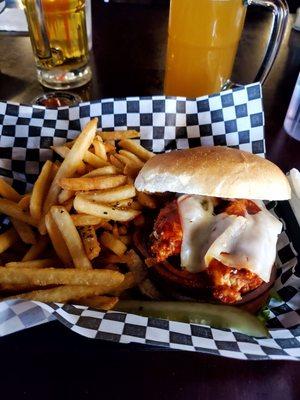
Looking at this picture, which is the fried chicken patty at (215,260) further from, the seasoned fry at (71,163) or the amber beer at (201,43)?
the amber beer at (201,43)

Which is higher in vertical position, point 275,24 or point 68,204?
point 275,24

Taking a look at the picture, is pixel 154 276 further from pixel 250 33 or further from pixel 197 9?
pixel 250 33

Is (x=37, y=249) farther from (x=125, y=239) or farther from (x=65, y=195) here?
(x=125, y=239)

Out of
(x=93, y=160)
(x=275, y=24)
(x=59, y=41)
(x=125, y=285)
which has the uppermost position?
(x=275, y=24)

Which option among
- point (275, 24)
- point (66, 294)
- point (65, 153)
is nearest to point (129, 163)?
point (65, 153)

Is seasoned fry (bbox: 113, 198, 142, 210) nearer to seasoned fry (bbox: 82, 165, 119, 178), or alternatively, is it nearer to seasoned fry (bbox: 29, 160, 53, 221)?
seasoned fry (bbox: 82, 165, 119, 178)

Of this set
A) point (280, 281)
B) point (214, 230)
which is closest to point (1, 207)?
point (214, 230)
